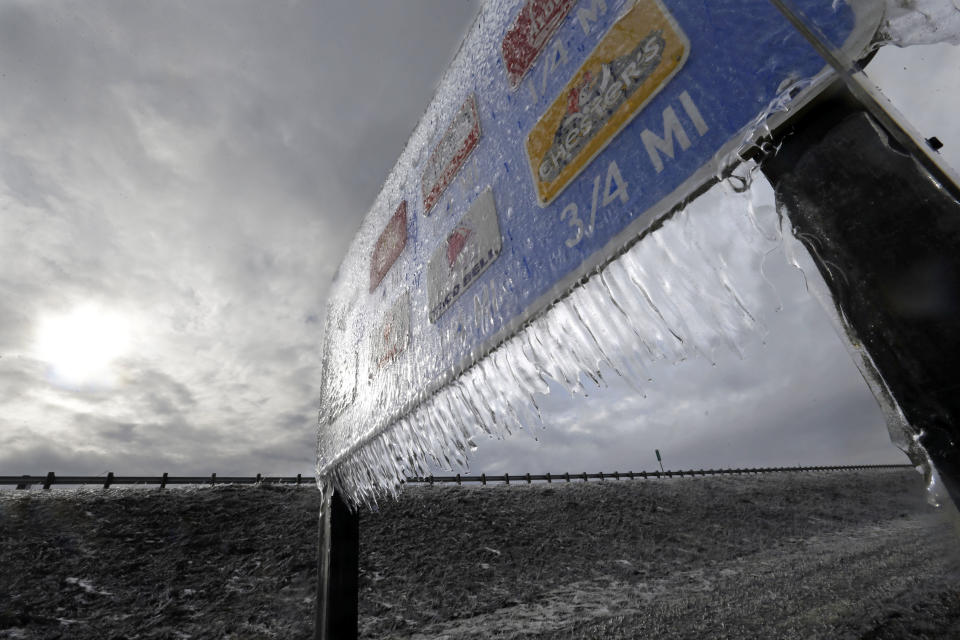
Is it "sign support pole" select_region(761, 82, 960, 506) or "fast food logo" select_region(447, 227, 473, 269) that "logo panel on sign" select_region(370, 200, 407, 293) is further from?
"sign support pole" select_region(761, 82, 960, 506)

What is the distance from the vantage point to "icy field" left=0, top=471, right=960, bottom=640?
842cm

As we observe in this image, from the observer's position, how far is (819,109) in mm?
809

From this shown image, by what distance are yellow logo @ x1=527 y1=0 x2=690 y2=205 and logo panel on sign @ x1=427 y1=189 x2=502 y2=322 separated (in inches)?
12.3

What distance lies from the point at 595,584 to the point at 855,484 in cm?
2647

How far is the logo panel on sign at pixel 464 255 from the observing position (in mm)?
1829

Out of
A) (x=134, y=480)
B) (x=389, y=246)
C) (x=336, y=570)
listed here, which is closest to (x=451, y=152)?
(x=389, y=246)

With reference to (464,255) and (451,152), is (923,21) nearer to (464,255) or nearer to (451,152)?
(464,255)

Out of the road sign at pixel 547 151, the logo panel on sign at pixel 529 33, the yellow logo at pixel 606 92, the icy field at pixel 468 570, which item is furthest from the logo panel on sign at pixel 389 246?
the icy field at pixel 468 570

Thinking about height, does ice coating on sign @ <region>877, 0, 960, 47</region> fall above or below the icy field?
above

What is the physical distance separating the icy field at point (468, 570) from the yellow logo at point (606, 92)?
9.20 meters

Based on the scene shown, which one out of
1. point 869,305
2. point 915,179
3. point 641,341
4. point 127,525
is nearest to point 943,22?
point 915,179

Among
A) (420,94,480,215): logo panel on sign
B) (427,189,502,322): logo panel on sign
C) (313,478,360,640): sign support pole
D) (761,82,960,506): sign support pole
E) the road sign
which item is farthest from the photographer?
(313,478,360,640): sign support pole

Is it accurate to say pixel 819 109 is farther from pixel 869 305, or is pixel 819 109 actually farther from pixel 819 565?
pixel 819 565

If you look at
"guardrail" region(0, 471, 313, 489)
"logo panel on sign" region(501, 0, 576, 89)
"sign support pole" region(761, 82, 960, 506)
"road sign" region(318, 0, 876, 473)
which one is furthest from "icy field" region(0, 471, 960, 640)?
"logo panel on sign" region(501, 0, 576, 89)
